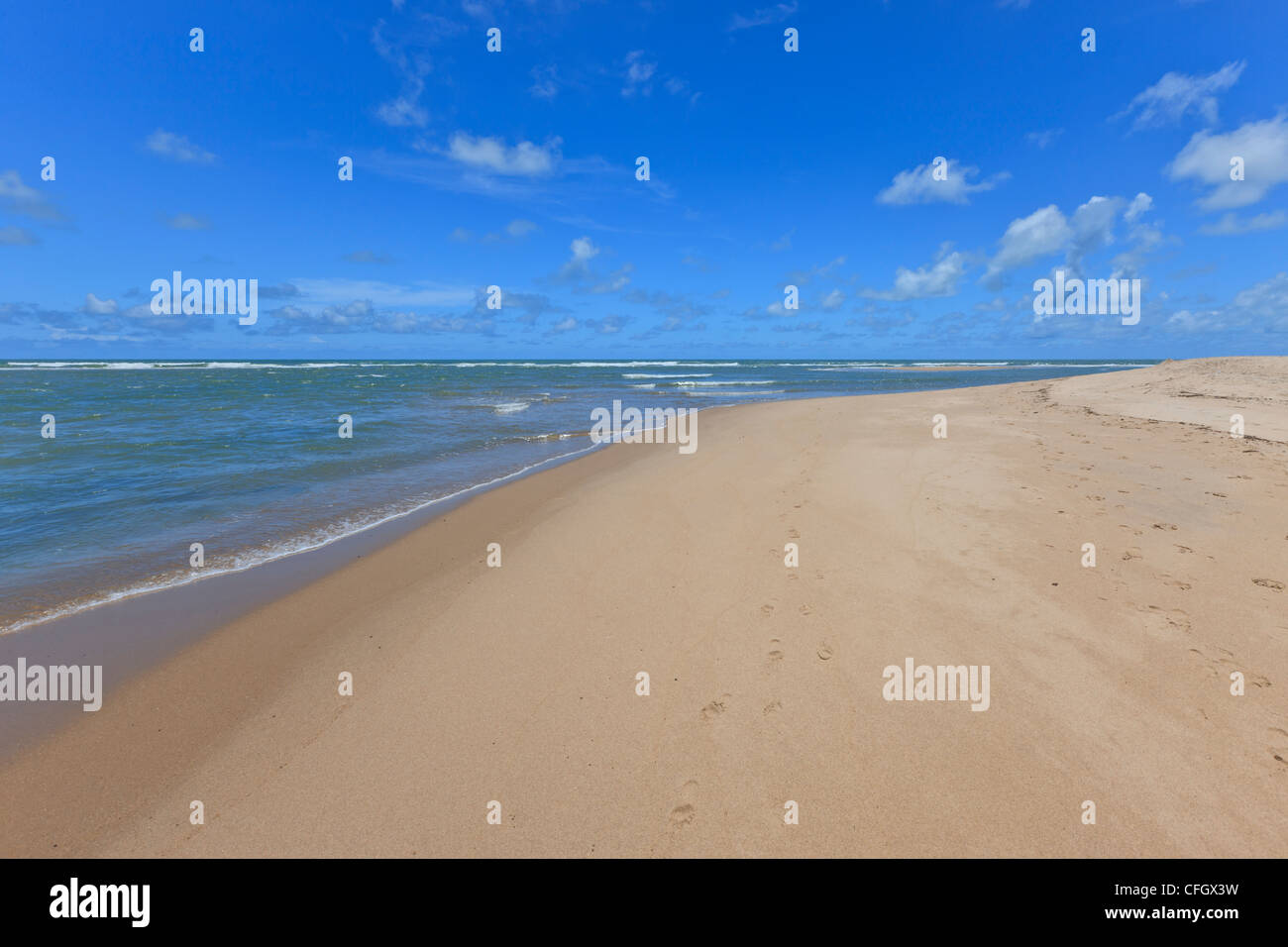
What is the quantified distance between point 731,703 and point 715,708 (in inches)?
5.2

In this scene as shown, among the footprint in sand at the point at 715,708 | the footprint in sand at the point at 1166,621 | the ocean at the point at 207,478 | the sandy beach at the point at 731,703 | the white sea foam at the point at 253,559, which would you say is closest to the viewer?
the sandy beach at the point at 731,703

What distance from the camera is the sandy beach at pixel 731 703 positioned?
2.98m

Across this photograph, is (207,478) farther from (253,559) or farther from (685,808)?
(685,808)

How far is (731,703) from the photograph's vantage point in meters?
3.96

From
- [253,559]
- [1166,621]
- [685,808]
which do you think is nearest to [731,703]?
[685,808]

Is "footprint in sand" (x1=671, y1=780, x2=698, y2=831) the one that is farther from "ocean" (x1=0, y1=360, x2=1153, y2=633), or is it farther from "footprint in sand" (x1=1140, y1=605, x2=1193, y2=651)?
"ocean" (x1=0, y1=360, x2=1153, y2=633)

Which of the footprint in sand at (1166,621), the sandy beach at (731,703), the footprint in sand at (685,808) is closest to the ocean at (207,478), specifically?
the sandy beach at (731,703)

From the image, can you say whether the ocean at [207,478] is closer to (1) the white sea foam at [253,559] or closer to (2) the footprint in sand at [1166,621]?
(1) the white sea foam at [253,559]

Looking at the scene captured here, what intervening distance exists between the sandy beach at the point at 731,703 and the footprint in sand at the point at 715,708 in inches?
1.1

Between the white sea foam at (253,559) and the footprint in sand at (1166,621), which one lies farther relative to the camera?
the white sea foam at (253,559)

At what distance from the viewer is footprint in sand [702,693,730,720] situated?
12.6 feet
